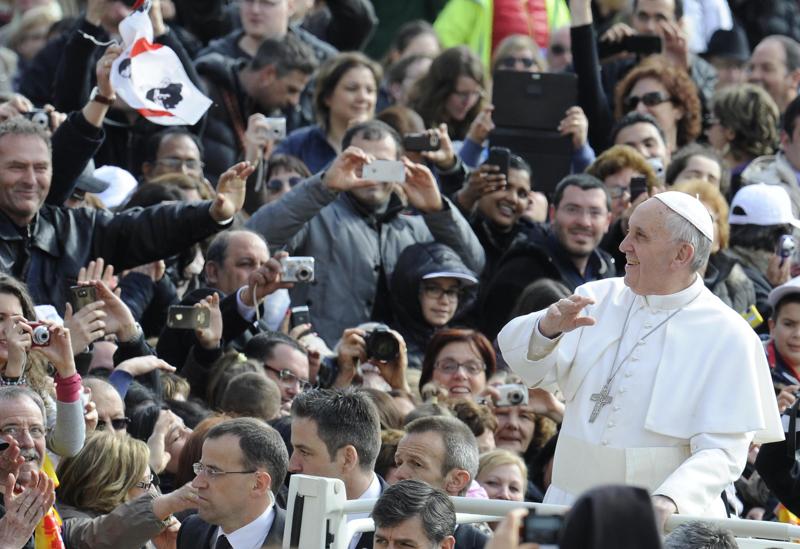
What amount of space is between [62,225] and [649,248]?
3.45m

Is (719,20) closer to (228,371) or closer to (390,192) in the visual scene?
(390,192)

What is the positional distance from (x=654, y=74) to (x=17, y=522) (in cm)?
767

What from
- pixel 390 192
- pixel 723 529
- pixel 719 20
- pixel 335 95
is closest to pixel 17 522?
pixel 723 529

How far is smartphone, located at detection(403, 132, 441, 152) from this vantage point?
11.4 meters

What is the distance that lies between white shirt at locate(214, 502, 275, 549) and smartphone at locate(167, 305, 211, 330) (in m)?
2.28

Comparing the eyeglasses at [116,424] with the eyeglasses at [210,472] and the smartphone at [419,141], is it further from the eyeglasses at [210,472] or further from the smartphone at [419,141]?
the smartphone at [419,141]

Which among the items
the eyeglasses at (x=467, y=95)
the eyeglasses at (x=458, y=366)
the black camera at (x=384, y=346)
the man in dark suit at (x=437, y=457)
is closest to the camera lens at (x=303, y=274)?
the black camera at (x=384, y=346)

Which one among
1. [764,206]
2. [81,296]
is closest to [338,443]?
[81,296]

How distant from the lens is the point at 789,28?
17.4 metres

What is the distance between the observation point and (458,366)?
10.0 meters

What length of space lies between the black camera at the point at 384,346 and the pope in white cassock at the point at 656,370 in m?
2.43

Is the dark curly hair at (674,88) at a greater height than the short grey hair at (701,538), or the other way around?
the short grey hair at (701,538)

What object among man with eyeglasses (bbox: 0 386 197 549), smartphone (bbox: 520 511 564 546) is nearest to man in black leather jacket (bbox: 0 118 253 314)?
man with eyeglasses (bbox: 0 386 197 549)

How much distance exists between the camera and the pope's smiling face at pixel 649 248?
711cm
